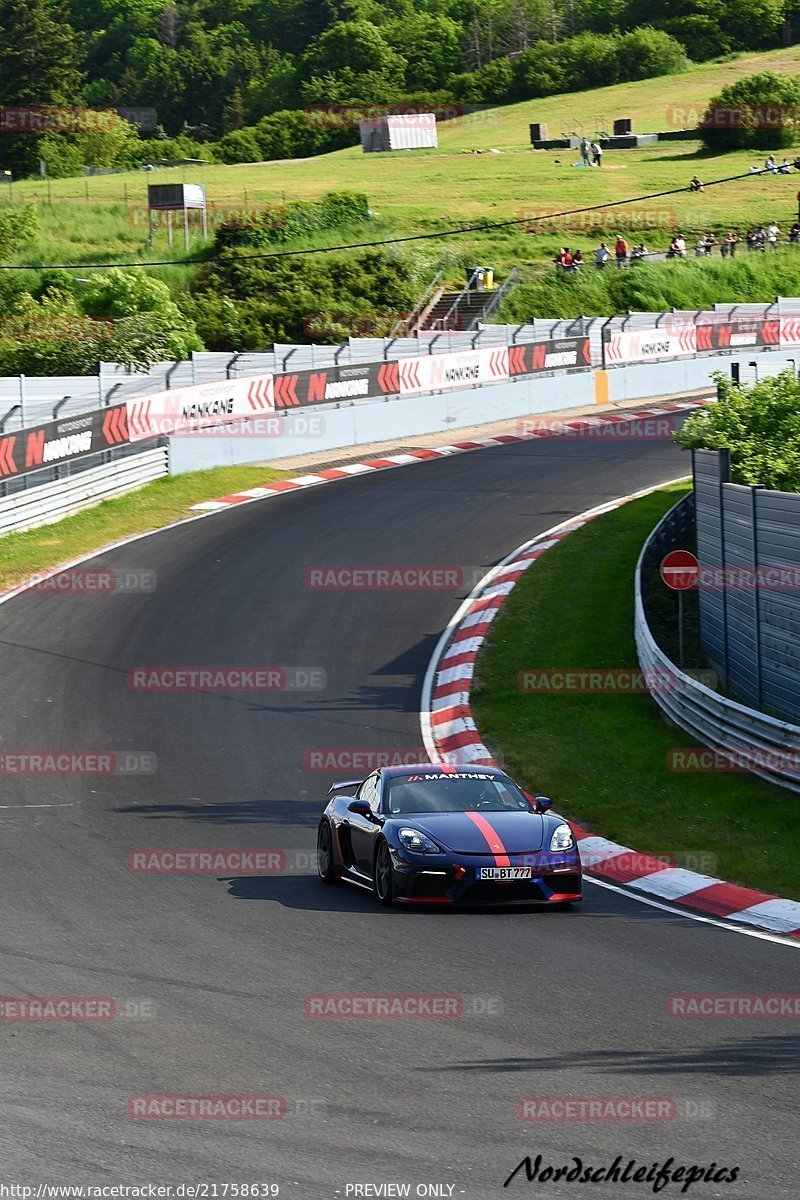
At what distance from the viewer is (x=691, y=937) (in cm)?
1135

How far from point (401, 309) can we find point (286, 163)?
61.1 metres

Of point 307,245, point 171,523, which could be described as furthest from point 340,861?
point 307,245

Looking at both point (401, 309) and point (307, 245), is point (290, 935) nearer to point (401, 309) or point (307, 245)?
point (401, 309)

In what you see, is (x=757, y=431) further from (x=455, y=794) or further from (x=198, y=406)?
(x=198, y=406)

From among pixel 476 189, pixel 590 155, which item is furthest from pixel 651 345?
pixel 590 155

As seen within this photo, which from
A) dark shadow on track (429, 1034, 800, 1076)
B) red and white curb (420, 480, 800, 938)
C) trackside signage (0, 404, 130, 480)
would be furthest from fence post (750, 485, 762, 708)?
trackside signage (0, 404, 130, 480)

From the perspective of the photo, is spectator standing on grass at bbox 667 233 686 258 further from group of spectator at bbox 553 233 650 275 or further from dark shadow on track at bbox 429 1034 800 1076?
dark shadow on track at bbox 429 1034 800 1076

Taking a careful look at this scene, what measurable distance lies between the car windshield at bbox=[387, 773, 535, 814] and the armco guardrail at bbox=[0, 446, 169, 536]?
17.1 m

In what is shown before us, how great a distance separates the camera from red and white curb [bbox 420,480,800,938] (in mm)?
12391

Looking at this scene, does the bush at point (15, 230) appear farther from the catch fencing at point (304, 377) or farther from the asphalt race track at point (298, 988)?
the asphalt race track at point (298, 988)

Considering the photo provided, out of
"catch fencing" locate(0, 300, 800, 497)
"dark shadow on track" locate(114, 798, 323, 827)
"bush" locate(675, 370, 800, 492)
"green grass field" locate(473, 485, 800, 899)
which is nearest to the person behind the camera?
"green grass field" locate(473, 485, 800, 899)

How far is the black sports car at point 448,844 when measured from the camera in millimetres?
11984

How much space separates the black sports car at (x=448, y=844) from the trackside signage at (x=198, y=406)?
2039 cm

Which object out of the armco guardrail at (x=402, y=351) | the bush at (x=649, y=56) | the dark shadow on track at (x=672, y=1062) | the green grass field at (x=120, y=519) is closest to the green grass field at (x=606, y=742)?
the dark shadow on track at (x=672, y=1062)
